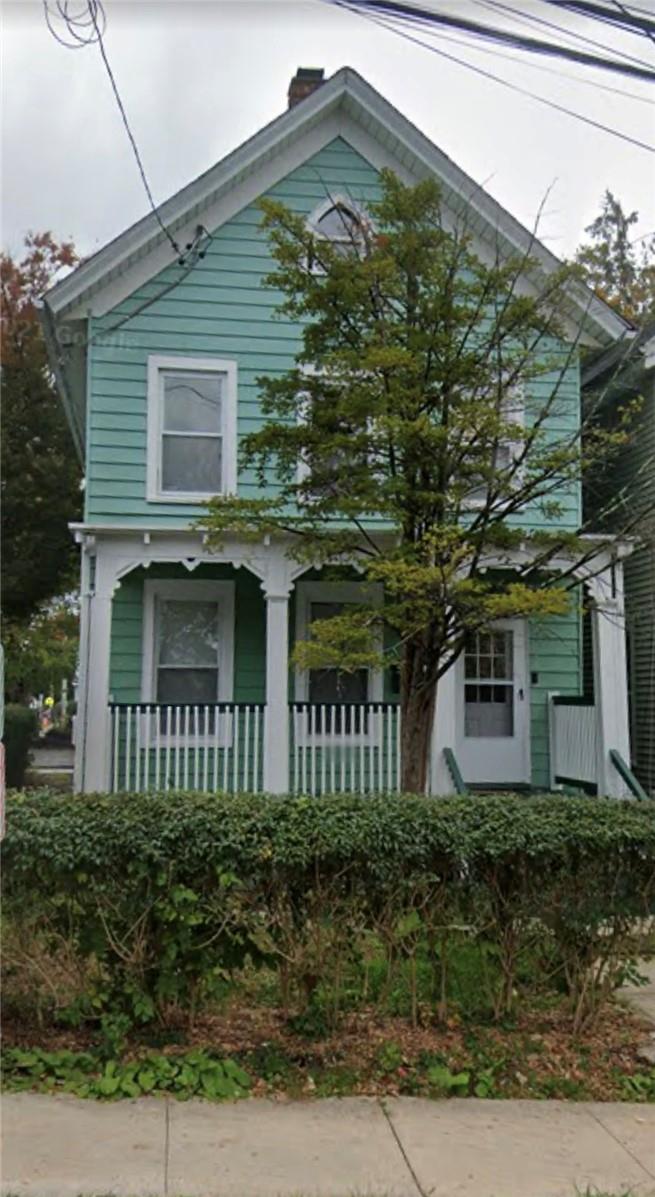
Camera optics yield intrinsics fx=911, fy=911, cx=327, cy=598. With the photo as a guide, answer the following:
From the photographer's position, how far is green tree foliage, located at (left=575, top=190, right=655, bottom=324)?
19656 millimetres

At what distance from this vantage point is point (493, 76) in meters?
6.73

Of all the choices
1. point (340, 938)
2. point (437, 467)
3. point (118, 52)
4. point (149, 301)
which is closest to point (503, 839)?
point (340, 938)

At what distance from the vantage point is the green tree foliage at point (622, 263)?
19656 mm

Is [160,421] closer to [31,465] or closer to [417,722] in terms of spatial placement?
[417,722]

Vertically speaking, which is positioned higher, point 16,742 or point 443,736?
point 443,736

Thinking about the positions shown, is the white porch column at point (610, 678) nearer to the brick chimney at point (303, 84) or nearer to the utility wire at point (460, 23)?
the utility wire at point (460, 23)

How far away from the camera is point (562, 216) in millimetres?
8648

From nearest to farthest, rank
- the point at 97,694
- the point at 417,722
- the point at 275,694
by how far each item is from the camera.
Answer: the point at 417,722 → the point at 97,694 → the point at 275,694

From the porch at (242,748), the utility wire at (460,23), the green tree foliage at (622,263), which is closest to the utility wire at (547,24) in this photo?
the utility wire at (460,23)

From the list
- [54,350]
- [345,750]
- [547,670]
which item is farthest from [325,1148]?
[54,350]

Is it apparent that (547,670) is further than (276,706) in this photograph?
Yes

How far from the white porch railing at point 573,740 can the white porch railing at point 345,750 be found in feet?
6.79

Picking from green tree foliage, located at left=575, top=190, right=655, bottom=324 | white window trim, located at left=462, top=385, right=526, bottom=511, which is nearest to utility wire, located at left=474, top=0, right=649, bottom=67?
white window trim, located at left=462, top=385, right=526, bottom=511

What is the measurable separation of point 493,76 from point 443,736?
20.1ft
